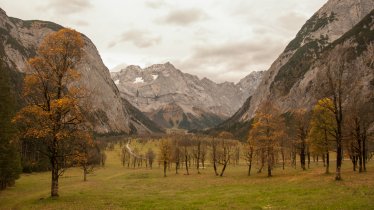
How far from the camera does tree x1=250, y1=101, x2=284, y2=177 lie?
6769 cm

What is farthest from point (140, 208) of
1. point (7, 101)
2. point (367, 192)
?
point (7, 101)

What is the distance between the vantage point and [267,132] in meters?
68.8

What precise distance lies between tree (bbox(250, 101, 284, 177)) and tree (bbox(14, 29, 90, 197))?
40809 mm

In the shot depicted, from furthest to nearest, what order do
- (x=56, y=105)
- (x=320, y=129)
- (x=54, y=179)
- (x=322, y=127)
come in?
(x=320, y=129)
(x=322, y=127)
(x=54, y=179)
(x=56, y=105)

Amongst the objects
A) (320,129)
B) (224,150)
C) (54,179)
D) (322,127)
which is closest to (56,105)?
(54,179)

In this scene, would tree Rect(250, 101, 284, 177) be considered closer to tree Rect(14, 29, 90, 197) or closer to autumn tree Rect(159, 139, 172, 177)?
tree Rect(14, 29, 90, 197)

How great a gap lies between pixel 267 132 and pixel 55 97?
4427cm

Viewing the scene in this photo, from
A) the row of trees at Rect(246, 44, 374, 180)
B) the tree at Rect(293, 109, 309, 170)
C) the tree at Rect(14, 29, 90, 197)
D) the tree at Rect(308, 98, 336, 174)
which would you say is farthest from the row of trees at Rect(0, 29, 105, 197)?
the tree at Rect(293, 109, 309, 170)

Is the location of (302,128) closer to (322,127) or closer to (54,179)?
(322,127)

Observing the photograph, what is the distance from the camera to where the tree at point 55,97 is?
33.8m

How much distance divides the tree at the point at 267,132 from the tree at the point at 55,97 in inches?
1607

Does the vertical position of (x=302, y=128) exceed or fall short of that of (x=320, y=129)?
it exceeds it

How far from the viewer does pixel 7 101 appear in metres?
55.1

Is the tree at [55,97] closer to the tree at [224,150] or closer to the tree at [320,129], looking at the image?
the tree at [320,129]
